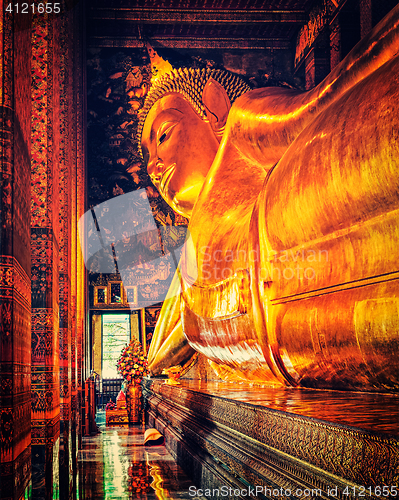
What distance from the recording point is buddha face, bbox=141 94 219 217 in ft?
14.5

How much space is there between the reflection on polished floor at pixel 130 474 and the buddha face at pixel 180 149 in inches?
78.0

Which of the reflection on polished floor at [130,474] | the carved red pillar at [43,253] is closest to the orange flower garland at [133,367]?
the reflection on polished floor at [130,474]

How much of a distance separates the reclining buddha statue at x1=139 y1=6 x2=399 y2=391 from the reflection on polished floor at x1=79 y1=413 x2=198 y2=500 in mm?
598

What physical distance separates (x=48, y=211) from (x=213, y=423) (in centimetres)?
106

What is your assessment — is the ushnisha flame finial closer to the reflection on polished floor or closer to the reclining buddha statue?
the reclining buddha statue

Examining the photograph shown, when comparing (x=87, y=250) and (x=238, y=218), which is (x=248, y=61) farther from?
(x=238, y=218)

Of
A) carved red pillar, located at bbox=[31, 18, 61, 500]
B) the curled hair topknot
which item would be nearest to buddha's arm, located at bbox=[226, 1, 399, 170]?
carved red pillar, located at bbox=[31, 18, 61, 500]

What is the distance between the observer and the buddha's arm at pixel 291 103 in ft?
5.17

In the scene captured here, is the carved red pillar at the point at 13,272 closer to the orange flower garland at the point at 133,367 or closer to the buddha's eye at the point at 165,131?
the buddha's eye at the point at 165,131

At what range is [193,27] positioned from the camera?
894 centimetres

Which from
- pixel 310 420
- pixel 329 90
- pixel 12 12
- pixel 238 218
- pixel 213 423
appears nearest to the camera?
pixel 310 420

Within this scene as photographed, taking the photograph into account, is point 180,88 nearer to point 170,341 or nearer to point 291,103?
point 170,341

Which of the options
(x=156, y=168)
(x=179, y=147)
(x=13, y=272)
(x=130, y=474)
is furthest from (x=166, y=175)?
(x=13, y=272)

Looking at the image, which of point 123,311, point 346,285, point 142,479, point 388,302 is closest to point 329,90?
point 346,285
